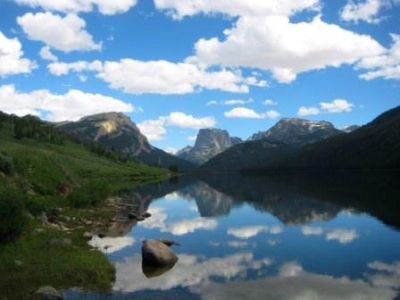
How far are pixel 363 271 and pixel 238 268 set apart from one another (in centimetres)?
920

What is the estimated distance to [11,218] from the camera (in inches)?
1399

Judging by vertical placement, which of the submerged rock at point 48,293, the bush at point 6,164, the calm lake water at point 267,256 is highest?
the bush at point 6,164

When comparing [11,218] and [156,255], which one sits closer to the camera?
[11,218]

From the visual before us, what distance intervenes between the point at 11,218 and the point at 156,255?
11138 mm

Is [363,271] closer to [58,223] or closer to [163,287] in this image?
[163,287]

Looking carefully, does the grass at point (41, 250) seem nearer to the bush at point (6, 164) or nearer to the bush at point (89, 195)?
the bush at point (6, 164)

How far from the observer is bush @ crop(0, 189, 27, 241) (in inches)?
1380

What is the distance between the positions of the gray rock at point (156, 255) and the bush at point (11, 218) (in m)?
9.53

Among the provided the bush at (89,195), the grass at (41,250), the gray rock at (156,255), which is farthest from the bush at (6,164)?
the gray rock at (156,255)

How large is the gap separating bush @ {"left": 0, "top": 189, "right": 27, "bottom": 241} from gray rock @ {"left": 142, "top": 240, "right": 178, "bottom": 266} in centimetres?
953

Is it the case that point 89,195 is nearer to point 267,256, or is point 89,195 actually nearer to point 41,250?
point 41,250

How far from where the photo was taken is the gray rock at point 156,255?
38.2 meters

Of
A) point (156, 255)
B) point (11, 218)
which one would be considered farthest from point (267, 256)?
point (11, 218)

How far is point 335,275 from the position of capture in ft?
115
